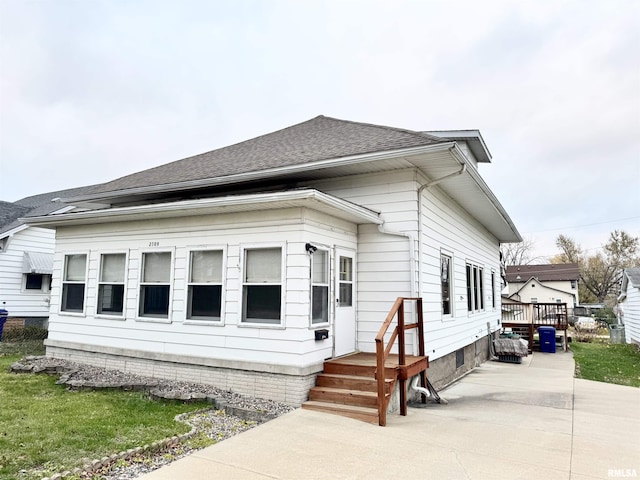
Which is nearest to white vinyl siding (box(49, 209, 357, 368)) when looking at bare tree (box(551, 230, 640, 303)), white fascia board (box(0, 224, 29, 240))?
white fascia board (box(0, 224, 29, 240))

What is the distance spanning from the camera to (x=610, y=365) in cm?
1147

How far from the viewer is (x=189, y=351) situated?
6.34 m

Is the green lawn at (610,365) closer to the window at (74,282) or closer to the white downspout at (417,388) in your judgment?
the white downspout at (417,388)

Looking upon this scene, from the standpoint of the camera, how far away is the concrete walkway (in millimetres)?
3328

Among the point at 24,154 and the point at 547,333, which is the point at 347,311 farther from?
the point at 24,154

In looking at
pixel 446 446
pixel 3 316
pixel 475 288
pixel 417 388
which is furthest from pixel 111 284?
pixel 475 288

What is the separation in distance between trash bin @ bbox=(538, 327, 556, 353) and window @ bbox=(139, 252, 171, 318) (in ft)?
42.7

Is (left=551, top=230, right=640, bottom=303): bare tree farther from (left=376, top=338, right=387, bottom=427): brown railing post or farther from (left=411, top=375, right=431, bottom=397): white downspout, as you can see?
(left=376, top=338, right=387, bottom=427): brown railing post

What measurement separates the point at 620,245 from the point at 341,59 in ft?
146

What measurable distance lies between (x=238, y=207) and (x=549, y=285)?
137ft

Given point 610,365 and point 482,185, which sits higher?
point 482,185

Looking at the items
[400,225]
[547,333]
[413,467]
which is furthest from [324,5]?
[547,333]

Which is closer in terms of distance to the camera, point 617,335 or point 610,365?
point 610,365

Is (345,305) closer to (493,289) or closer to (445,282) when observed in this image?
(445,282)
